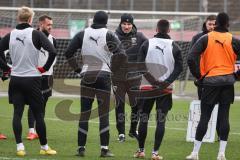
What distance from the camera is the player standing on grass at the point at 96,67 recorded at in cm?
1081

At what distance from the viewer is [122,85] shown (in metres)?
13.4

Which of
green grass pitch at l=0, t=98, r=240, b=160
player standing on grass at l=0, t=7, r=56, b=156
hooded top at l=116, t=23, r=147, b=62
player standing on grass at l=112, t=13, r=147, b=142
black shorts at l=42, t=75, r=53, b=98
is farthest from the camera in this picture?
hooded top at l=116, t=23, r=147, b=62

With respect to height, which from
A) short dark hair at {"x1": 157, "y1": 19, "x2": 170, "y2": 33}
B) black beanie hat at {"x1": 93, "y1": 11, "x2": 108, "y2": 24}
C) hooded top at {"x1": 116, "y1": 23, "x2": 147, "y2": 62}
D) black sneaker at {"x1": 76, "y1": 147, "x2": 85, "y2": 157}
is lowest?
black sneaker at {"x1": 76, "y1": 147, "x2": 85, "y2": 157}

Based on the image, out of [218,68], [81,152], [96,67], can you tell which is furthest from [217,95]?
[81,152]

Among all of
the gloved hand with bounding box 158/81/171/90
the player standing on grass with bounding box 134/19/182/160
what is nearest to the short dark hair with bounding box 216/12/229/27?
the player standing on grass with bounding box 134/19/182/160

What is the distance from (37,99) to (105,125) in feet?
3.57

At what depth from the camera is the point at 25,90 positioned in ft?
35.0

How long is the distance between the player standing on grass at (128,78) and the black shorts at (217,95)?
2.74 meters

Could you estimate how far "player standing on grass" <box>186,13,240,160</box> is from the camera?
10531mm

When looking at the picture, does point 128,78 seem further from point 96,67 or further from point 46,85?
point 96,67

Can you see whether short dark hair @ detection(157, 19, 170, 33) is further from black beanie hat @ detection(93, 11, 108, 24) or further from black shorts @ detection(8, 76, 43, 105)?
black shorts @ detection(8, 76, 43, 105)

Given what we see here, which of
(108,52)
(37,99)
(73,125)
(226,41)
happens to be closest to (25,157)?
(37,99)

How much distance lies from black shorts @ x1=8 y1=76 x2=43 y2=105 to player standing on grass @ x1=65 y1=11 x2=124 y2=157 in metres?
0.67

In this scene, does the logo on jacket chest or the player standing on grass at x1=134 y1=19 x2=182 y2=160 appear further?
the logo on jacket chest
